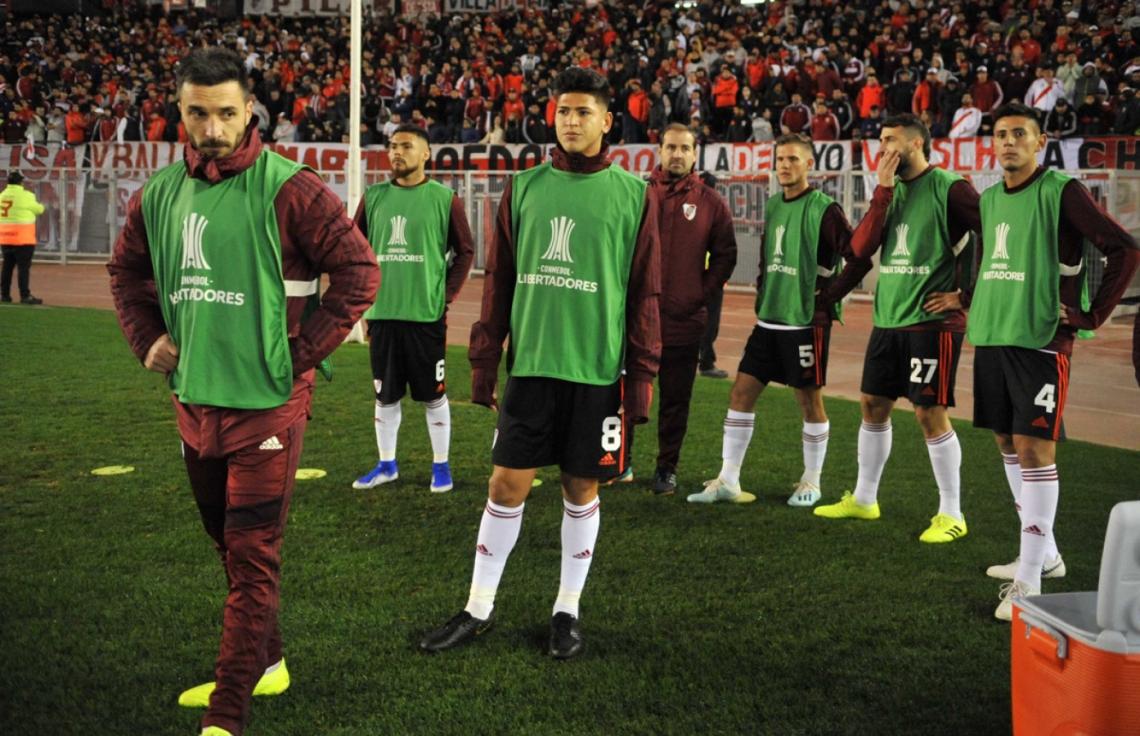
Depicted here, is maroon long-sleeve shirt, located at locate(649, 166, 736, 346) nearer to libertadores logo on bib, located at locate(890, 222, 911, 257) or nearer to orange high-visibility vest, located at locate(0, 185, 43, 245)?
libertadores logo on bib, located at locate(890, 222, 911, 257)

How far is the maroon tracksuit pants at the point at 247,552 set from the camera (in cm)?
368

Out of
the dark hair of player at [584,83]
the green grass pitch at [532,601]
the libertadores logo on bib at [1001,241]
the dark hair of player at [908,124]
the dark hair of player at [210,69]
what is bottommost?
the green grass pitch at [532,601]

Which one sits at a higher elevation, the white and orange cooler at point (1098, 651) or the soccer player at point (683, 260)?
the soccer player at point (683, 260)

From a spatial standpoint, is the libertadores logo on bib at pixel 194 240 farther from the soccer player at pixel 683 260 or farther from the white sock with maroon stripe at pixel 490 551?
the soccer player at pixel 683 260

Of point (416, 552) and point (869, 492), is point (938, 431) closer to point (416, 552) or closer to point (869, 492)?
point (869, 492)

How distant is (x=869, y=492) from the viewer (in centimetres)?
674

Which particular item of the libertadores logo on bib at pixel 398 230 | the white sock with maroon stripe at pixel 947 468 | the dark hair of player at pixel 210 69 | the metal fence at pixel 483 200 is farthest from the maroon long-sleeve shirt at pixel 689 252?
the metal fence at pixel 483 200

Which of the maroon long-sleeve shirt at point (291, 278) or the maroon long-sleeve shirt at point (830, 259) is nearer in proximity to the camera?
the maroon long-sleeve shirt at point (291, 278)

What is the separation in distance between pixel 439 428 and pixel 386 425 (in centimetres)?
34

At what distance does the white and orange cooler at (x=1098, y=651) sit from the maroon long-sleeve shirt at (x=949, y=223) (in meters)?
2.95

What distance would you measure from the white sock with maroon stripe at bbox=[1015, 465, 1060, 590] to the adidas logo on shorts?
3.26 metres

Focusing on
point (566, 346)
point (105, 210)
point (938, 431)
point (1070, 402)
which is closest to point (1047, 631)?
point (566, 346)

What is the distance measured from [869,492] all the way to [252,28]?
32491 mm

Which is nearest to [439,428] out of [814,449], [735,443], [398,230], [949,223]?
[398,230]
